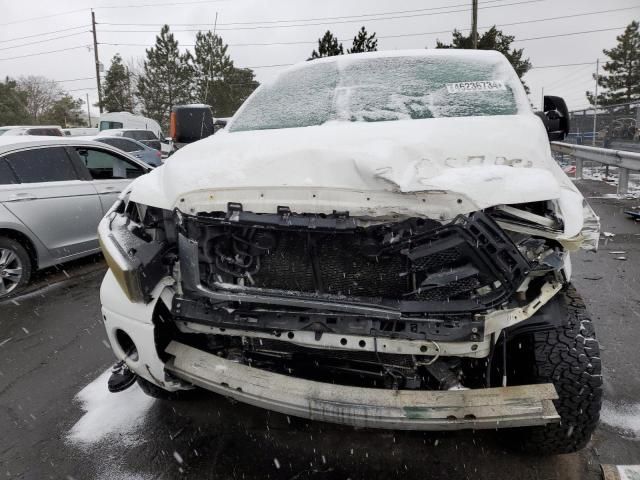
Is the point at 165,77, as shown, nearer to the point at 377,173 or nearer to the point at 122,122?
the point at 122,122

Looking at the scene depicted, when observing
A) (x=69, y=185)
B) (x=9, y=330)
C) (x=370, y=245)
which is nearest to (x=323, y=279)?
(x=370, y=245)

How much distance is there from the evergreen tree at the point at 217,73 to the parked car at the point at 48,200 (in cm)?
3528

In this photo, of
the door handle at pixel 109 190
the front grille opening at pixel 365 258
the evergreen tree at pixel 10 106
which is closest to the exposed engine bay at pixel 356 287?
the front grille opening at pixel 365 258

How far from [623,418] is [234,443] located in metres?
2.12

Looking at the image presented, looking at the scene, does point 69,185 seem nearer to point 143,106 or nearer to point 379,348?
point 379,348

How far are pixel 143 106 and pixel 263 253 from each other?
160 ft

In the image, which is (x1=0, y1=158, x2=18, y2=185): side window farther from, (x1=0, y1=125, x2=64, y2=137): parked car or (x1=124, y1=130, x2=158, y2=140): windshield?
(x1=124, y1=130, x2=158, y2=140): windshield

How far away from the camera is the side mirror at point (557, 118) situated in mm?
3957

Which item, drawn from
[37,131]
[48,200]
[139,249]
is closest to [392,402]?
[139,249]

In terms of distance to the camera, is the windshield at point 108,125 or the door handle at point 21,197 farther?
the windshield at point 108,125

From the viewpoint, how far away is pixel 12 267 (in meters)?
5.04

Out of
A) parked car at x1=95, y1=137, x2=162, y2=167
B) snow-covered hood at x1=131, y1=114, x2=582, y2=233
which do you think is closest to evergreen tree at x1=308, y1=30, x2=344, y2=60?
parked car at x1=95, y1=137, x2=162, y2=167

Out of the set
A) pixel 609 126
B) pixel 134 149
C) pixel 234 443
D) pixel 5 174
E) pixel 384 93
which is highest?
pixel 384 93

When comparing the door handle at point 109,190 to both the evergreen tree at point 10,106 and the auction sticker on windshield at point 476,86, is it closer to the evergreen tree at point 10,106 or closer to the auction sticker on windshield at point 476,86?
the auction sticker on windshield at point 476,86
